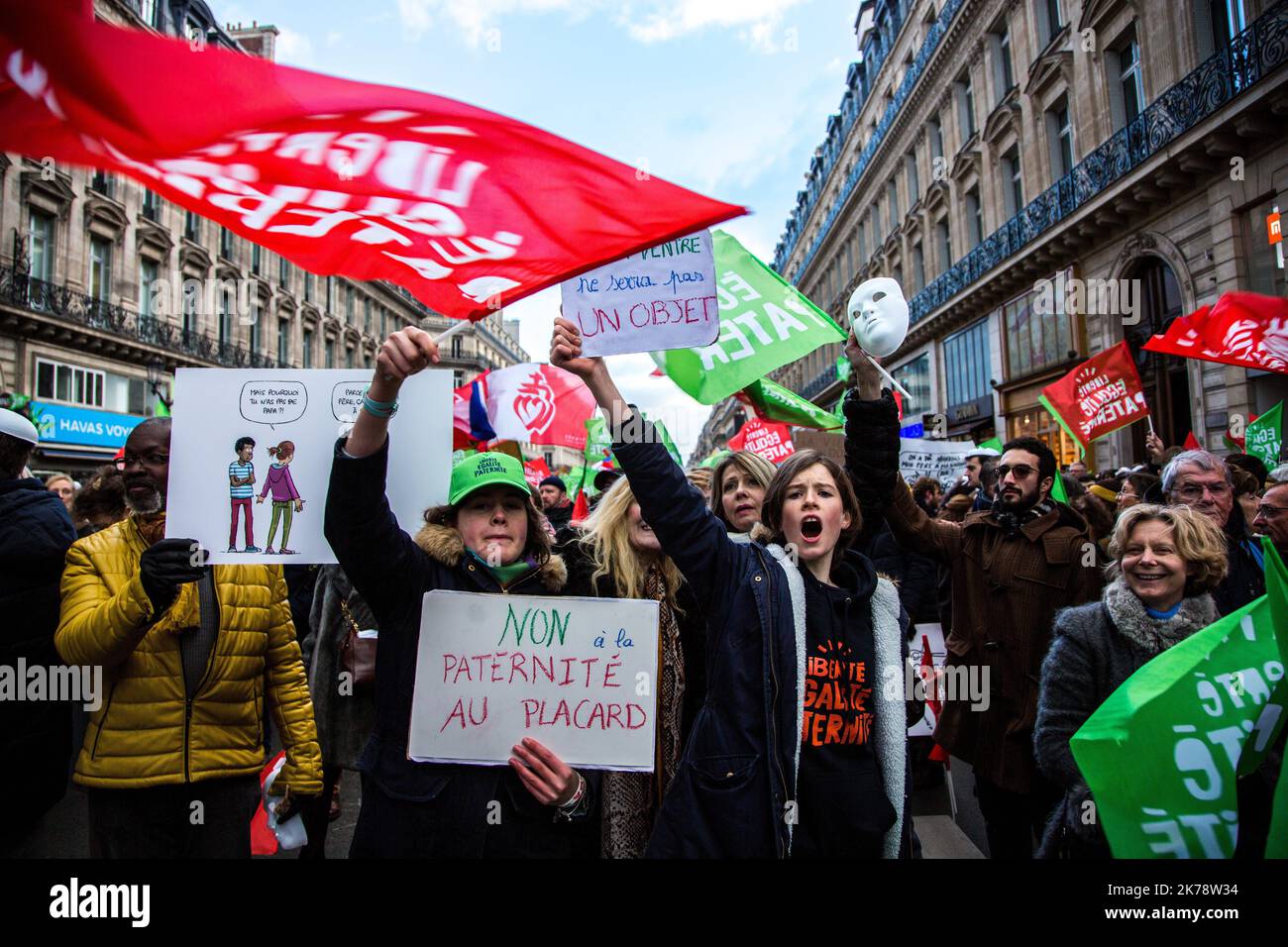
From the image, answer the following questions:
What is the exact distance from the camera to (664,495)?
6.50 ft

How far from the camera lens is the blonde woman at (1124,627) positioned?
242 cm

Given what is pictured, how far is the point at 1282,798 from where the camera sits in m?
1.48

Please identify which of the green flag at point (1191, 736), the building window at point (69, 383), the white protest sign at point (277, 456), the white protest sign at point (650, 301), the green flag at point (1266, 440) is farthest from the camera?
the building window at point (69, 383)

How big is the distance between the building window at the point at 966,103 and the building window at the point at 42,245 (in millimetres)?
27353

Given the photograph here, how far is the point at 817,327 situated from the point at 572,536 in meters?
2.17

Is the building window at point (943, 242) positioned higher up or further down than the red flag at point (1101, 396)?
higher up

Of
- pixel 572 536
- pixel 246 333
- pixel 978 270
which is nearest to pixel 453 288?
pixel 572 536

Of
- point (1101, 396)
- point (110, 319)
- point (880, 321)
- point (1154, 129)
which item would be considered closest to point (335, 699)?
point (880, 321)

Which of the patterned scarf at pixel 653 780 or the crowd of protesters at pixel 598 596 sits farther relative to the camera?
the patterned scarf at pixel 653 780

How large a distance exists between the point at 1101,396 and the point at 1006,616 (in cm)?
575

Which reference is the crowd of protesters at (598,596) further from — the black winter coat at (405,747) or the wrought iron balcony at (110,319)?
the wrought iron balcony at (110,319)

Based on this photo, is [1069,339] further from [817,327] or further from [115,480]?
[115,480]

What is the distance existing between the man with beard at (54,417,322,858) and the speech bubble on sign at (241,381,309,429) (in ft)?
1.10

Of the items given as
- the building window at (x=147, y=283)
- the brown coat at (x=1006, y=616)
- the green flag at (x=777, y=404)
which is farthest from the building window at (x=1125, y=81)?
the building window at (x=147, y=283)
